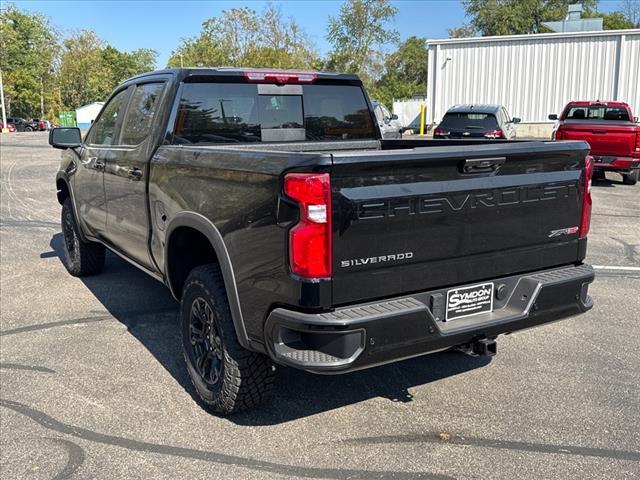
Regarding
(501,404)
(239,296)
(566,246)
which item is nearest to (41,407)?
(239,296)

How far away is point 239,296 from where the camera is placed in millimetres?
3258

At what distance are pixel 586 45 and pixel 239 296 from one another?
97.0ft

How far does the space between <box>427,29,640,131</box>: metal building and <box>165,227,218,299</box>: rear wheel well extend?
92.5 feet

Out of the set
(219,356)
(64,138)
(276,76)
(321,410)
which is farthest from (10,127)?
(321,410)

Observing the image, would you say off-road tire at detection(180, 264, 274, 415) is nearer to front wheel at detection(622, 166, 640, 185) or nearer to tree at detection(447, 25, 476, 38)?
front wheel at detection(622, 166, 640, 185)

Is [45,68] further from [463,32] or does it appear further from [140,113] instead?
[140,113]

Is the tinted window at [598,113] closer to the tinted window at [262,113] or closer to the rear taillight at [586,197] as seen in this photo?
the tinted window at [262,113]

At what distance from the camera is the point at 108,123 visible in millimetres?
5543

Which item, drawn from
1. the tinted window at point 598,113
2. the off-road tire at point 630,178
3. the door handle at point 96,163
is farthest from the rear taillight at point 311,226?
the tinted window at point 598,113

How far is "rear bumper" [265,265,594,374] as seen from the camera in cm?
287

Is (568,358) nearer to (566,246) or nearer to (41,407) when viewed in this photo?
(566,246)

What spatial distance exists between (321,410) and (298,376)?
0.52 m

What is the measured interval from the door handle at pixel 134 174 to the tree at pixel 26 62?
78601mm

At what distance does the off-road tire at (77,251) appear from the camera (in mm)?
6547
